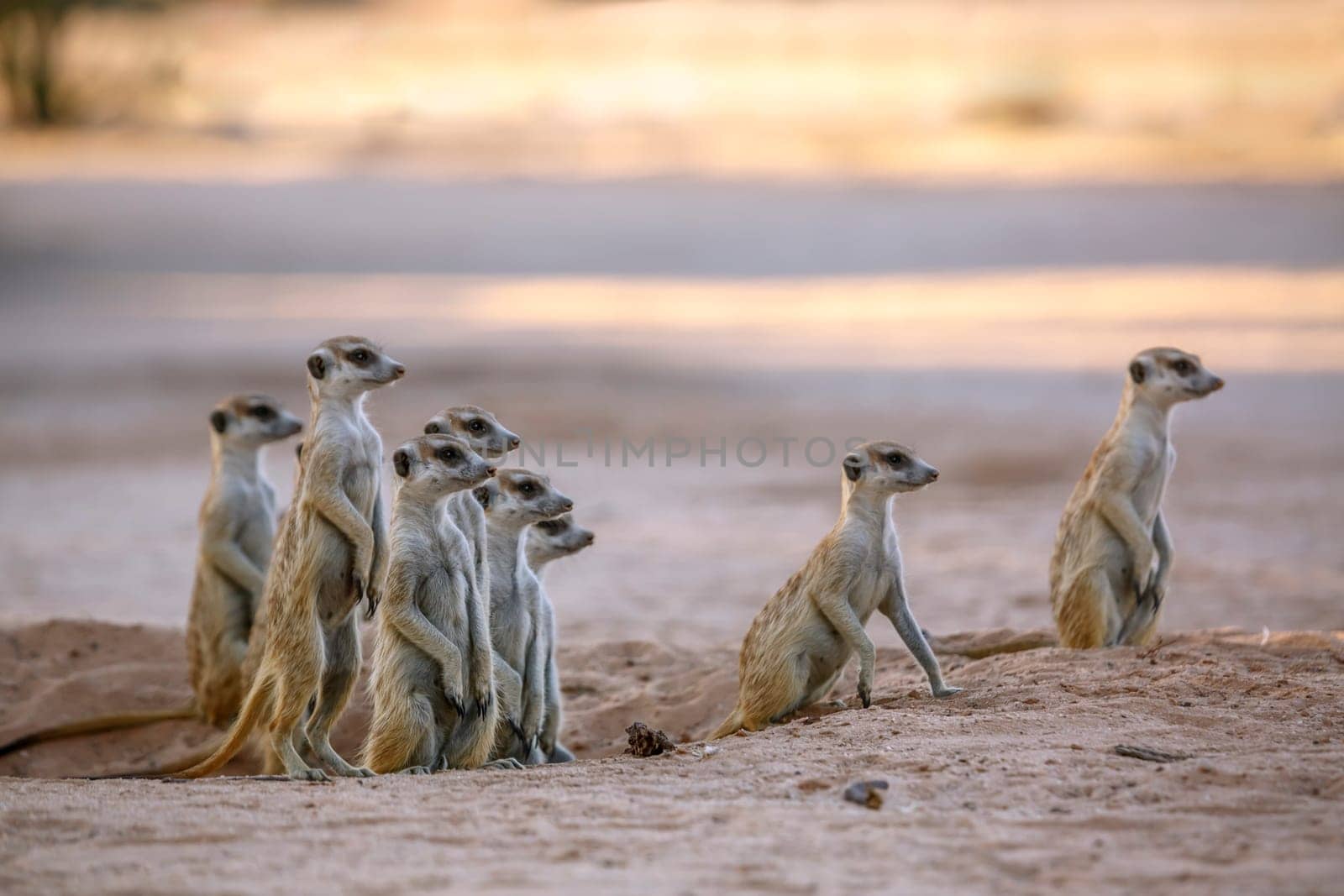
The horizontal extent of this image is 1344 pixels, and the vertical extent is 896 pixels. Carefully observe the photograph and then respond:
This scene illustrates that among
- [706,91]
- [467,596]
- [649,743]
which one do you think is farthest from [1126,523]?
[706,91]

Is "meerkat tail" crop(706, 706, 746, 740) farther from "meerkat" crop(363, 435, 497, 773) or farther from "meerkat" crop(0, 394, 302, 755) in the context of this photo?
"meerkat" crop(0, 394, 302, 755)

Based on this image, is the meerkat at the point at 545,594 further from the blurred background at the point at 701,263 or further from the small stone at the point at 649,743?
the blurred background at the point at 701,263

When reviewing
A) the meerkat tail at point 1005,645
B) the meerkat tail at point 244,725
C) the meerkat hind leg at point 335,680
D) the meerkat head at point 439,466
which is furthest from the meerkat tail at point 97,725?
the meerkat tail at point 1005,645

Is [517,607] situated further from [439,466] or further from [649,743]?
[649,743]

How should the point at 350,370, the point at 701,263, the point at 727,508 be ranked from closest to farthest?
1. the point at 350,370
2. the point at 727,508
3. the point at 701,263

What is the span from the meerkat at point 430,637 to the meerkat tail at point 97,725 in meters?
1.76

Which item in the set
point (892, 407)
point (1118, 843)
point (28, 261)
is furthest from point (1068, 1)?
point (1118, 843)

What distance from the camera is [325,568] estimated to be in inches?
233

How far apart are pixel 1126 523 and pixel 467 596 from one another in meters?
2.84

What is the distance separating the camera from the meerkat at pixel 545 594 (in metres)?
6.37

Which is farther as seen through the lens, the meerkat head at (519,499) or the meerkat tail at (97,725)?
the meerkat tail at (97,725)

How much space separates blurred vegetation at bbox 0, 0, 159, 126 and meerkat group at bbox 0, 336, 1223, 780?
32.5m

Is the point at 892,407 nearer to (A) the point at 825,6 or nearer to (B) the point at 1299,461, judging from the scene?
(B) the point at 1299,461

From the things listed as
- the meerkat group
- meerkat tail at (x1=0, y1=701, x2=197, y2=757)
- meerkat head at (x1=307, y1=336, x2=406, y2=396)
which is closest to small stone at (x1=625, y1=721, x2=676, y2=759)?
the meerkat group
